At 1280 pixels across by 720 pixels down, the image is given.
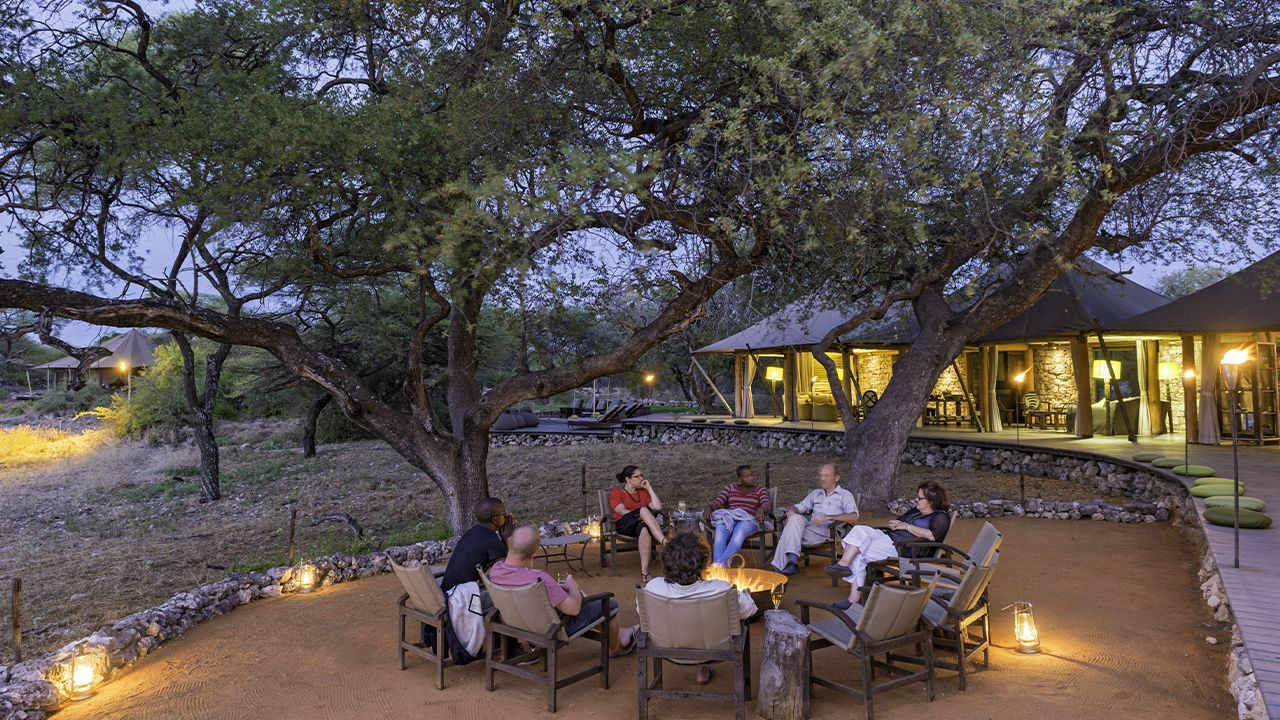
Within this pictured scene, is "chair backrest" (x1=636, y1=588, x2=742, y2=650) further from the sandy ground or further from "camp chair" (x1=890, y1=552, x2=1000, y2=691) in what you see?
"camp chair" (x1=890, y1=552, x2=1000, y2=691)

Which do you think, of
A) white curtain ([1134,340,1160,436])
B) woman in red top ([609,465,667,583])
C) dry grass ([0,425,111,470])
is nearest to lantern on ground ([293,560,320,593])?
woman in red top ([609,465,667,583])

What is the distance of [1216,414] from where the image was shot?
13750 mm

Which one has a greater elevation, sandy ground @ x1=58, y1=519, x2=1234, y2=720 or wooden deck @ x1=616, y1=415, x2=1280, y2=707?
wooden deck @ x1=616, y1=415, x2=1280, y2=707

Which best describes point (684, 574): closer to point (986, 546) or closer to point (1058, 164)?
point (986, 546)

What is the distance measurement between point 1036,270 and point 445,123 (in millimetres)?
7529

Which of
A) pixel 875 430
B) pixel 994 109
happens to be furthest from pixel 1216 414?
pixel 994 109

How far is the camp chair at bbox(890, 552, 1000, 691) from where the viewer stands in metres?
4.31

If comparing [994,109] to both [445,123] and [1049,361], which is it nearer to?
[445,123]

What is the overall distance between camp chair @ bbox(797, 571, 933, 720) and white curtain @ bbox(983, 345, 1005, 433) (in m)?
14.1

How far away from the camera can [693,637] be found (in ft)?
13.2

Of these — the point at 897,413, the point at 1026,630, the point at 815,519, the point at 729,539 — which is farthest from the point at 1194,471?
the point at 729,539

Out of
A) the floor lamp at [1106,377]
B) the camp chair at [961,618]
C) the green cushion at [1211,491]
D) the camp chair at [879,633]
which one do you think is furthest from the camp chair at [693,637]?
the floor lamp at [1106,377]

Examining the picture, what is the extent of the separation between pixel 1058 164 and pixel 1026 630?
12.6 ft

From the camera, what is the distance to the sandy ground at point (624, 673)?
412cm
